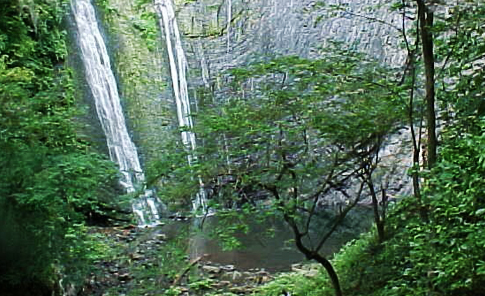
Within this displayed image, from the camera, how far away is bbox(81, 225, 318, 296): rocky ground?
5819mm

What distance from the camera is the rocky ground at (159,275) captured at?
5.82m

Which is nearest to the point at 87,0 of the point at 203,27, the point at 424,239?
the point at 203,27

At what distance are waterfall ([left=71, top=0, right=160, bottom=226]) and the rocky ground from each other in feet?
12.3

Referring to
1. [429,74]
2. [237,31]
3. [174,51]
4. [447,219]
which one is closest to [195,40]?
[174,51]

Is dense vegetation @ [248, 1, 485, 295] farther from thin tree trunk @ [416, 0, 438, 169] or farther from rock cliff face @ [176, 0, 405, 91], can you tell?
rock cliff face @ [176, 0, 405, 91]

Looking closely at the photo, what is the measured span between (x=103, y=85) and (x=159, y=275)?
7.78 meters

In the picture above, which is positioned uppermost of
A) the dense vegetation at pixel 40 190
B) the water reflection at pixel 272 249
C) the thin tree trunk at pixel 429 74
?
the thin tree trunk at pixel 429 74

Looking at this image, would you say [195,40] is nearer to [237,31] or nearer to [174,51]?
[174,51]

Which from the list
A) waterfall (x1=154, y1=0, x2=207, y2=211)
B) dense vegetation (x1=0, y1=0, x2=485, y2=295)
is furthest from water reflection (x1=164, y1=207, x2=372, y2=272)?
waterfall (x1=154, y1=0, x2=207, y2=211)

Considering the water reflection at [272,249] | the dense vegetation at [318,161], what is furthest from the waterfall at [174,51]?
the dense vegetation at [318,161]

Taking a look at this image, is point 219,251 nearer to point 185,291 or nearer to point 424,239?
point 185,291

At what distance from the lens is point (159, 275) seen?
5.89 m

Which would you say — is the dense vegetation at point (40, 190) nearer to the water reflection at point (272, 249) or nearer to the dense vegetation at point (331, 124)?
the dense vegetation at point (331, 124)

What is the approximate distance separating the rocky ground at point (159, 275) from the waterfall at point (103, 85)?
375 centimetres
